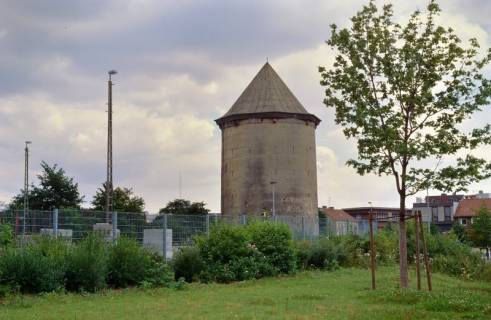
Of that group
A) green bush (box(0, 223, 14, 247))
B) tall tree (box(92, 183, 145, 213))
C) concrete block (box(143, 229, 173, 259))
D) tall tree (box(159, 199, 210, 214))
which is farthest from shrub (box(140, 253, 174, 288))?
tall tree (box(159, 199, 210, 214))

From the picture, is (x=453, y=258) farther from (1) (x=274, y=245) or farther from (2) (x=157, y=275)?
(2) (x=157, y=275)

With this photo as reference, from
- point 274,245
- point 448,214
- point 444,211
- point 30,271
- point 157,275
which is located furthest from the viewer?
point 444,211

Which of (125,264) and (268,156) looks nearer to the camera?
(125,264)

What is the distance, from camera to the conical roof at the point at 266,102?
66750 millimetres

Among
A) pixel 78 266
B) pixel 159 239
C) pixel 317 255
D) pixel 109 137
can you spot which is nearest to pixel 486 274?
pixel 317 255

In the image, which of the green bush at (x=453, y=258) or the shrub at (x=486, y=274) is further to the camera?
the green bush at (x=453, y=258)

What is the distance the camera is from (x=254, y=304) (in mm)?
14781

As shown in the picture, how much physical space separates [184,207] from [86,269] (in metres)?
65.7

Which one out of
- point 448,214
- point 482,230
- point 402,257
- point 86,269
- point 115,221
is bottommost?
point 86,269

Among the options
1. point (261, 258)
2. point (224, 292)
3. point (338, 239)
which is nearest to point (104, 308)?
point (224, 292)

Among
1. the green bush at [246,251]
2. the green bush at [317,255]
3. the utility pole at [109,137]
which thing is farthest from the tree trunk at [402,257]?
the utility pole at [109,137]

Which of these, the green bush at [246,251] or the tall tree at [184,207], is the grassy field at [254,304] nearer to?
the green bush at [246,251]

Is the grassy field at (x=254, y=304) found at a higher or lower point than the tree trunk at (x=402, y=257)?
lower

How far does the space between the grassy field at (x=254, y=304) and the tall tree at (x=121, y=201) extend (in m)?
41.9
